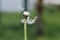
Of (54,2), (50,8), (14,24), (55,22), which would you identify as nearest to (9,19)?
(14,24)

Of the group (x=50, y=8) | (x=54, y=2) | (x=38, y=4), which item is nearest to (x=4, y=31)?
(x=38, y=4)

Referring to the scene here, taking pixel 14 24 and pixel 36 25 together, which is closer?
pixel 36 25

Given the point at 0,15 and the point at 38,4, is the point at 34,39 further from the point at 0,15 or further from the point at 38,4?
the point at 0,15

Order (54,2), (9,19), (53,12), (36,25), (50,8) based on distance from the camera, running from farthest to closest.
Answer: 1. (54,2)
2. (50,8)
3. (53,12)
4. (9,19)
5. (36,25)

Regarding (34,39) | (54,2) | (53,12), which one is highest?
(54,2)

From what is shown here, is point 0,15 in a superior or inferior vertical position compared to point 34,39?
superior

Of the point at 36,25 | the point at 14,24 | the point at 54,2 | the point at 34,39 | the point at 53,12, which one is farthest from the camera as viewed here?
the point at 54,2

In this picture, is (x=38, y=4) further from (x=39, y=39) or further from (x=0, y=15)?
(x=0, y=15)

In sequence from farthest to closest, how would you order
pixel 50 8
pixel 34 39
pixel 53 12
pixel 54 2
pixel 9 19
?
1. pixel 54 2
2. pixel 50 8
3. pixel 53 12
4. pixel 9 19
5. pixel 34 39

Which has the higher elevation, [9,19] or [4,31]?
[9,19]
